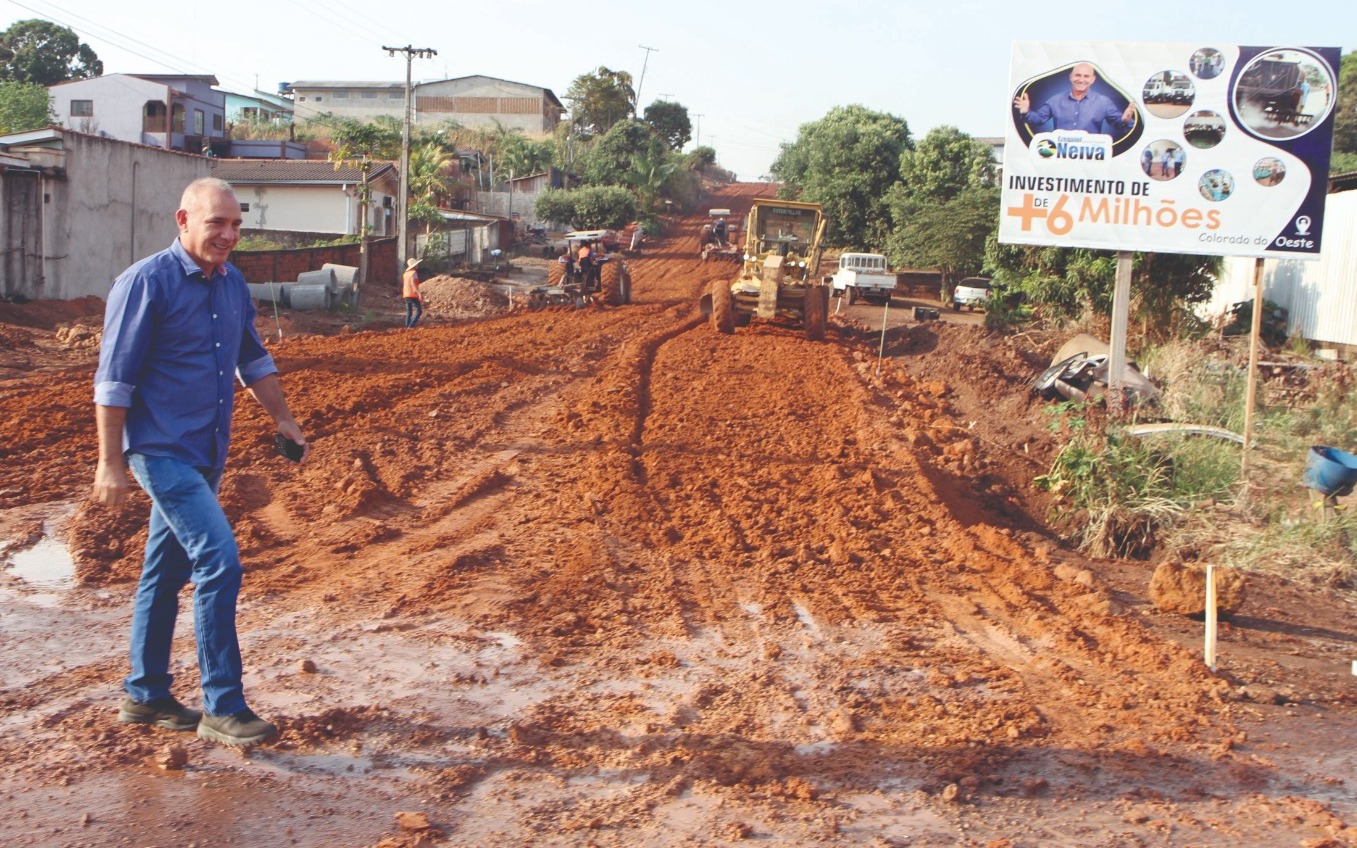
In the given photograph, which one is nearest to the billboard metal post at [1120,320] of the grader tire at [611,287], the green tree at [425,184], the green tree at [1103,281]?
the green tree at [1103,281]

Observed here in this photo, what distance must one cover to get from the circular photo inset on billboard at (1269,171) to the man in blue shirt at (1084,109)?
49.7 inches

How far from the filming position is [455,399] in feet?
43.1

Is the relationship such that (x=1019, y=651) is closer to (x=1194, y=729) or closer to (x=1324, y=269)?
(x=1194, y=729)

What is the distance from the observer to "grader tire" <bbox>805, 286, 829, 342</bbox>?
70.1ft

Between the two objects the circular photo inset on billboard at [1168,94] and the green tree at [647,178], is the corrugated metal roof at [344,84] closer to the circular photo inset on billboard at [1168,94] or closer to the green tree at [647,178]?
the green tree at [647,178]

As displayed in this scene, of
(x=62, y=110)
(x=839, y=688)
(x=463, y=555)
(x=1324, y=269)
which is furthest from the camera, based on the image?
(x=62, y=110)

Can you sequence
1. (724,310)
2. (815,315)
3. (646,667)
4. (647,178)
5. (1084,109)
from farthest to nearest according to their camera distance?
1. (647,178)
2. (724,310)
3. (815,315)
4. (1084,109)
5. (646,667)

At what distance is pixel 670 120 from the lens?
287 feet

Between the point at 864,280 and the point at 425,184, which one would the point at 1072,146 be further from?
the point at 425,184

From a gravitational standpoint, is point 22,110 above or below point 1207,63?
above

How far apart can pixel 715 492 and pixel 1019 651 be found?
11.5 ft

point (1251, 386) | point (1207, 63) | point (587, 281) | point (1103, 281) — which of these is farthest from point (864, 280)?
point (1251, 386)

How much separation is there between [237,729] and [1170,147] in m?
10.7

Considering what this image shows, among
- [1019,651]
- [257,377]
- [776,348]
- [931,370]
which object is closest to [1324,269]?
[931,370]
